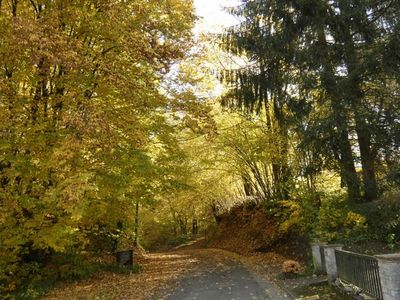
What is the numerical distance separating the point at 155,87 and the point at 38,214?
5877 mm

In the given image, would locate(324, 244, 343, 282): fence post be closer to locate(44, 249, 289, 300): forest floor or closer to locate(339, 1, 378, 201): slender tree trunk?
locate(44, 249, 289, 300): forest floor

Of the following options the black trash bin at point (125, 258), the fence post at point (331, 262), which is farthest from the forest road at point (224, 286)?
the black trash bin at point (125, 258)

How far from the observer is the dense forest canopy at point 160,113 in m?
9.89

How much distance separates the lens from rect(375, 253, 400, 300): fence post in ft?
20.4

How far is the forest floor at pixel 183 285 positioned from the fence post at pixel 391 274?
345cm

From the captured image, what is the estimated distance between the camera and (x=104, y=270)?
1542cm

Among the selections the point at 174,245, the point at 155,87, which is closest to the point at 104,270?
the point at 155,87

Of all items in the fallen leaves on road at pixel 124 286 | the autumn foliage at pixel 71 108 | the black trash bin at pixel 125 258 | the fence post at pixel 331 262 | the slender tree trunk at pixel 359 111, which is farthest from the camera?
the black trash bin at pixel 125 258

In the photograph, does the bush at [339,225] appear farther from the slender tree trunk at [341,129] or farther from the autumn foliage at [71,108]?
the autumn foliage at [71,108]

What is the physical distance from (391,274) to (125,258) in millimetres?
11850

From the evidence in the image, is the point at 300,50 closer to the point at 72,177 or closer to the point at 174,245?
the point at 72,177

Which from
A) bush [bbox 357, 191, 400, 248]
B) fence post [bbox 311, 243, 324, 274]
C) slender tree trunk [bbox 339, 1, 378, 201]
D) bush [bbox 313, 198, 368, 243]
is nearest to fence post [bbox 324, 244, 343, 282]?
fence post [bbox 311, 243, 324, 274]

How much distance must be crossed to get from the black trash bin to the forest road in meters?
2.93

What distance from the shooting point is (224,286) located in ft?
36.7
